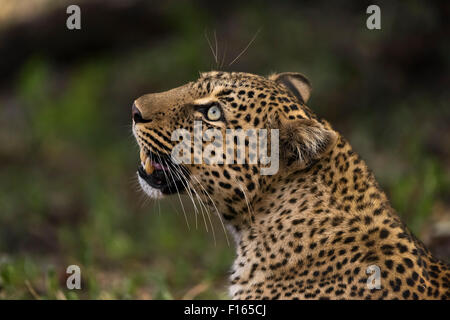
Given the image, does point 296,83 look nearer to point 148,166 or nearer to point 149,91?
point 148,166

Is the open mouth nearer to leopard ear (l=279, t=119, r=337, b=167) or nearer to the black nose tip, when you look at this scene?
the black nose tip

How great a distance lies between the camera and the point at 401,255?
4535mm

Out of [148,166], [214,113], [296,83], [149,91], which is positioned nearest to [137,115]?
[148,166]

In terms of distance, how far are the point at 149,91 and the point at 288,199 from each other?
943cm

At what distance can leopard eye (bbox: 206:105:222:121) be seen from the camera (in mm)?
5133

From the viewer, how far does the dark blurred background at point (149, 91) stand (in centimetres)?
884

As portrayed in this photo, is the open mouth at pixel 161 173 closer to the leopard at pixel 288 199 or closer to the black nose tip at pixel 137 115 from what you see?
the leopard at pixel 288 199

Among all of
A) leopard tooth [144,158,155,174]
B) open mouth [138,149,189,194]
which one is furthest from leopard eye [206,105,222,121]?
leopard tooth [144,158,155,174]

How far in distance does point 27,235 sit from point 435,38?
7.98 m

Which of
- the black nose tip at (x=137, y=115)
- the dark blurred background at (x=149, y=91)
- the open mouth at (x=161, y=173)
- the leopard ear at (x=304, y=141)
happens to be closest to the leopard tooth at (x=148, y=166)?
the open mouth at (x=161, y=173)
